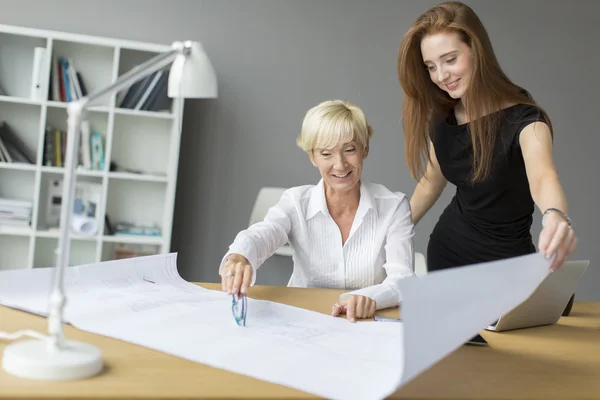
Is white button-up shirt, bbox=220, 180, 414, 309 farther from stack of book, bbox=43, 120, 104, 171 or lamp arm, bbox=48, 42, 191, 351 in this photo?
stack of book, bbox=43, 120, 104, 171

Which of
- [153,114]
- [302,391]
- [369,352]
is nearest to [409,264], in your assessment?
[369,352]

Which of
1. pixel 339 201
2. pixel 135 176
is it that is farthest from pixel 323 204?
pixel 135 176

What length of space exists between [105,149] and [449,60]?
257 cm

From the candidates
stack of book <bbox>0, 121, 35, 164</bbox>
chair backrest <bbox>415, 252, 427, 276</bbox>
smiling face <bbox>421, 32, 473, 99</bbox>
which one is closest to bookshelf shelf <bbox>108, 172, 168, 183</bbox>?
stack of book <bbox>0, 121, 35, 164</bbox>

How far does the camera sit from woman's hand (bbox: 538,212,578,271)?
1176 mm

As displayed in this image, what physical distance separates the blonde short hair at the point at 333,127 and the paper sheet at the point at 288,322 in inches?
24.0

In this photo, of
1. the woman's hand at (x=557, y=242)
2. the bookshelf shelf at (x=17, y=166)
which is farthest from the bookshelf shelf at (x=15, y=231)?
the woman's hand at (x=557, y=242)

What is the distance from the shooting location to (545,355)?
127cm

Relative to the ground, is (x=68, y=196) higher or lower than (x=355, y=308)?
higher

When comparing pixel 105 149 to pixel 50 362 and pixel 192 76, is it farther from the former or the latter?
pixel 50 362

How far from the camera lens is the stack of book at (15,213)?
12.6 ft

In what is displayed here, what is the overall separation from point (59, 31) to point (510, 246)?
3.12m

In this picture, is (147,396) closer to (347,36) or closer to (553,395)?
(553,395)

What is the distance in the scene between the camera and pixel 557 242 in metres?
1.18
